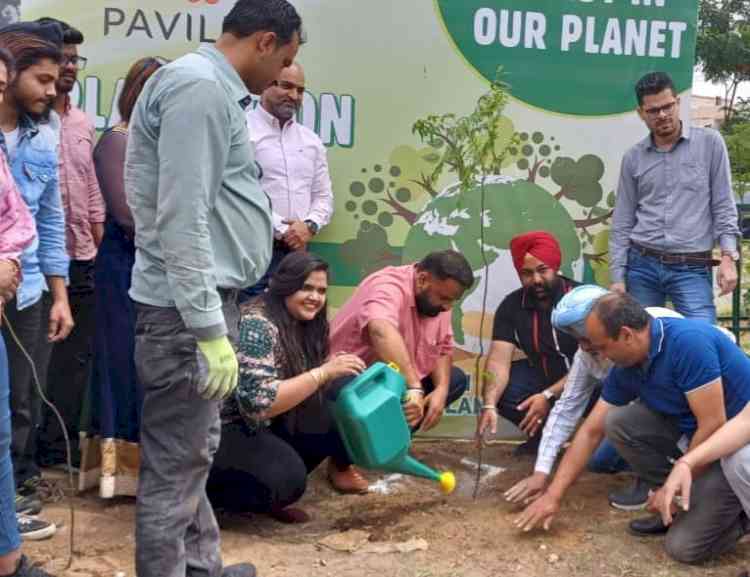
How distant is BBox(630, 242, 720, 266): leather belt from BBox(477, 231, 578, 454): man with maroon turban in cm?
41

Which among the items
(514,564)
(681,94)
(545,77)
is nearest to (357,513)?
(514,564)

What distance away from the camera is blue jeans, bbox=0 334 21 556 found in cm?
265

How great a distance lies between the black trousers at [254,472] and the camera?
358 centimetres

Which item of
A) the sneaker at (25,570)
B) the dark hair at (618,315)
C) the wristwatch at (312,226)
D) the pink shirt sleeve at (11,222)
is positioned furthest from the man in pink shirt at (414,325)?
the sneaker at (25,570)

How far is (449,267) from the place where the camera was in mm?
4078

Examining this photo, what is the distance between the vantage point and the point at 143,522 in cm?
260

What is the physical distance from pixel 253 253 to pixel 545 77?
8.77 feet

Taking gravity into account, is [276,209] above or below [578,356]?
above

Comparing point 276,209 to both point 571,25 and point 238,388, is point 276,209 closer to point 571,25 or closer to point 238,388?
→ point 238,388

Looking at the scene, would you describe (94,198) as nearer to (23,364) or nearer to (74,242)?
(74,242)

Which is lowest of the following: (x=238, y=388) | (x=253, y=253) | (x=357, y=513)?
(x=357, y=513)

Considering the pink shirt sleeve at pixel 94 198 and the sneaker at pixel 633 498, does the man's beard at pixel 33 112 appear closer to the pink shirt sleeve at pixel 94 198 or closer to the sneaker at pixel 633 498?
the pink shirt sleeve at pixel 94 198

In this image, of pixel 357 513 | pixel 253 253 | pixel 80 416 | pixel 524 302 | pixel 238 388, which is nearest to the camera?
pixel 253 253

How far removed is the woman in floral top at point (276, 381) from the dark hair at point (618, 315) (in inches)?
34.3
